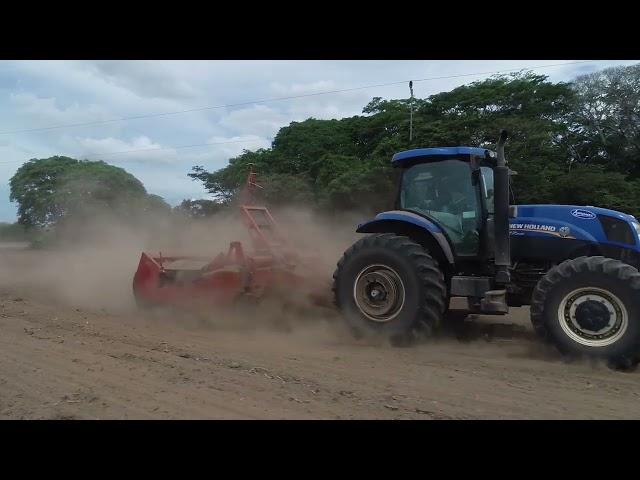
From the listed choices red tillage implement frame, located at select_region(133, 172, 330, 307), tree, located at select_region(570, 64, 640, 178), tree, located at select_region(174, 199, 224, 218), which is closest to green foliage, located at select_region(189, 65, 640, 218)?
tree, located at select_region(570, 64, 640, 178)

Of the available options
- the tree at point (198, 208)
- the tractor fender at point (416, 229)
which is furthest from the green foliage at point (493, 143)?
the tractor fender at point (416, 229)

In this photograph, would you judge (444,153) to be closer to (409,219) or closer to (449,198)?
(449,198)

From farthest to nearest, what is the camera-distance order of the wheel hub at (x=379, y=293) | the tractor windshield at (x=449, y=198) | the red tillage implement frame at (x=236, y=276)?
the red tillage implement frame at (x=236, y=276)
the tractor windshield at (x=449, y=198)
the wheel hub at (x=379, y=293)

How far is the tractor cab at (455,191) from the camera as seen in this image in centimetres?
636

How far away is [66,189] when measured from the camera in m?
27.2

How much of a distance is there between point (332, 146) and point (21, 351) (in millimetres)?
22110

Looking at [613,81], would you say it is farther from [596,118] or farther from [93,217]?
[93,217]

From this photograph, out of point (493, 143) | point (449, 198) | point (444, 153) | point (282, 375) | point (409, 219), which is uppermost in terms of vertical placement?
point (493, 143)

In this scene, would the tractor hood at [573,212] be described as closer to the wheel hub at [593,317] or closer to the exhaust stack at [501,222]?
the exhaust stack at [501,222]

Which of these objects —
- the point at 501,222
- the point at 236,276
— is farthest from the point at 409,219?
the point at 236,276

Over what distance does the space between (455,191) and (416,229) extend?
0.66m

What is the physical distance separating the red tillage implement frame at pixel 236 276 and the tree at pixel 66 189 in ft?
37.9

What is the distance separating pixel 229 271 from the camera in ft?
25.2

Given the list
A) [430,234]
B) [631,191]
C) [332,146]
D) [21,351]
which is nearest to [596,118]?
[631,191]
